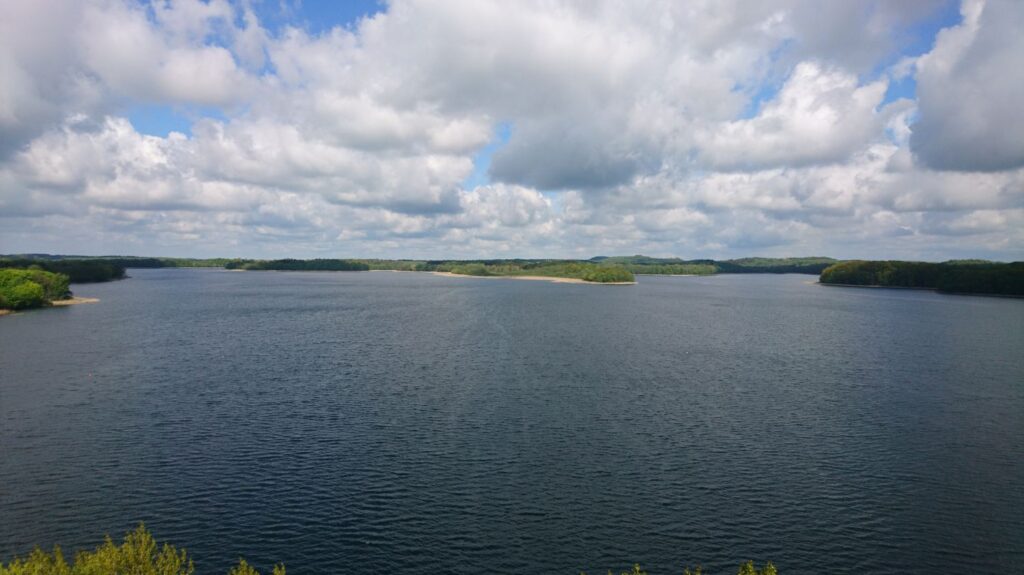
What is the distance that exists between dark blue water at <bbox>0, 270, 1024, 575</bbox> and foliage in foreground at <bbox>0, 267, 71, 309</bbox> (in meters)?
49.6

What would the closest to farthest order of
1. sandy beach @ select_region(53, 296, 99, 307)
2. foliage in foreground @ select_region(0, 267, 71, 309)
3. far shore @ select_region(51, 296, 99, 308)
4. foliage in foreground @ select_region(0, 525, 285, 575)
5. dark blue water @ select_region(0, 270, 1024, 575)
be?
1. foliage in foreground @ select_region(0, 525, 285, 575)
2. dark blue water @ select_region(0, 270, 1024, 575)
3. foliage in foreground @ select_region(0, 267, 71, 309)
4. far shore @ select_region(51, 296, 99, 308)
5. sandy beach @ select_region(53, 296, 99, 307)

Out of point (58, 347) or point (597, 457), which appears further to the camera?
point (58, 347)

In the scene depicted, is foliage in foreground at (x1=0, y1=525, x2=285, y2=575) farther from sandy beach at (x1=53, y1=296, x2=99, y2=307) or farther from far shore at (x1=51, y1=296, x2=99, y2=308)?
sandy beach at (x1=53, y1=296, x2=99, y2=307)

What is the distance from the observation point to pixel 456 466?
36438 millimetres

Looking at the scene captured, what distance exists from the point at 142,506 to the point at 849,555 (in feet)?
114

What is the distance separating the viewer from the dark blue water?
90.9 feet

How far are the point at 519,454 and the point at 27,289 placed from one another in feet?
428

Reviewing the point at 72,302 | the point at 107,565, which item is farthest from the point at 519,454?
the point at 72,302

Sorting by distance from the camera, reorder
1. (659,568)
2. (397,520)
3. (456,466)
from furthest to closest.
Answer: (456,466)
(397,520)
(659,568)

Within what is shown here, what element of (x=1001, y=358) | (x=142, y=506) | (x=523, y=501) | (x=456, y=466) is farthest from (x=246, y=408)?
(x=1001, y=358)

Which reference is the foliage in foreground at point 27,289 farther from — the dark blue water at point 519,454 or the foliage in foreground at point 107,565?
the foliage in foreground at point 107,565

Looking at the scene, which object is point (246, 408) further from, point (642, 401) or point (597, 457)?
point (642, 401)

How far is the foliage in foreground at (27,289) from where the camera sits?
11856cm

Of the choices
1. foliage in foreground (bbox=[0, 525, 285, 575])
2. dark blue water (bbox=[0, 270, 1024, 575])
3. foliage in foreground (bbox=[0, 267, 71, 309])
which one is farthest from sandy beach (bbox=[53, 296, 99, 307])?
foliage in foreground (bbox=[0, 525, 285, 575])
